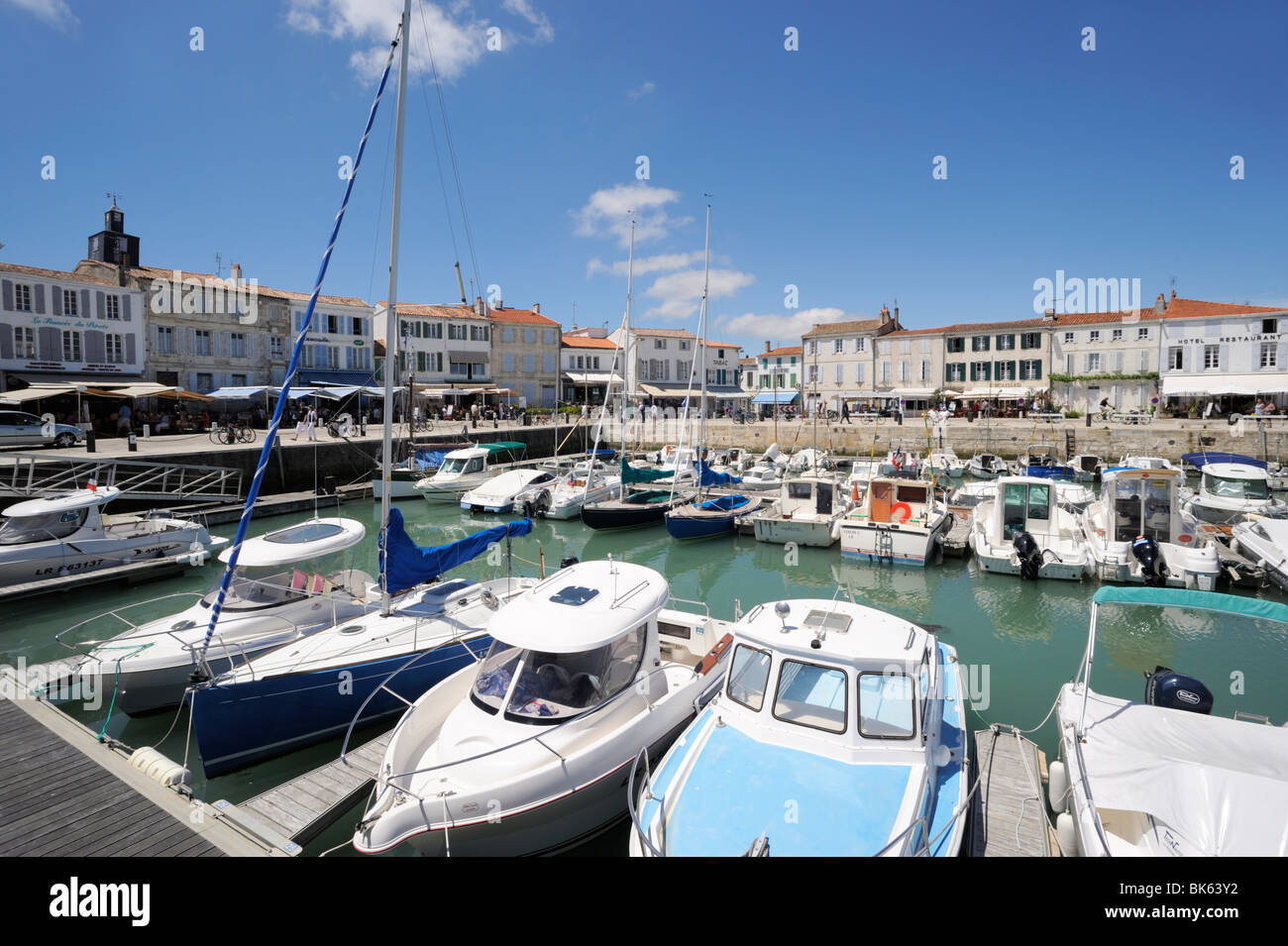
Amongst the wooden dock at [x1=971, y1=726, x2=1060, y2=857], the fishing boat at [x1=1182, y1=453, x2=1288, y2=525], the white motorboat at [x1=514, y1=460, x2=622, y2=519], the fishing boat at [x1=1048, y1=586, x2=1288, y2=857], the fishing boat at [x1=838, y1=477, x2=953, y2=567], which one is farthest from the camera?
the white motorboat at [x1=514, y1=460, x2=622, y2=519]

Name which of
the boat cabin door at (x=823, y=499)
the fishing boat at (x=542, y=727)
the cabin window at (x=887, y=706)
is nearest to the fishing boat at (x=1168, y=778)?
the cabin window at (x=887, y=706)

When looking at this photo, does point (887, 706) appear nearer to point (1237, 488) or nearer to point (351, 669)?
point (351, 669)

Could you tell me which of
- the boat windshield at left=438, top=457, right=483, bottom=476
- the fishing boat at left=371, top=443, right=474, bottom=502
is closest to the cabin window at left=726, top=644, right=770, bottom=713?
the boat windshield at left=438, top=457, right=483, bottom=476

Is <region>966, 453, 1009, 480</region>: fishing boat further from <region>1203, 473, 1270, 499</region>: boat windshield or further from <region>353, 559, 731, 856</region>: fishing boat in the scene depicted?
<region>353, 559, 731, 856</region>: fishing boat

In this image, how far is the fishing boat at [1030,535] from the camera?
17344mm

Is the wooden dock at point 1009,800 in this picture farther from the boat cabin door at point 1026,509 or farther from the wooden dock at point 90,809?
the boat cabin door at point 1026,509

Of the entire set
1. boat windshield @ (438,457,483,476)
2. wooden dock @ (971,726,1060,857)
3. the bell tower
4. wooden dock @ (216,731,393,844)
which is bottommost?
wooden dock @ (971,726,1060,857)

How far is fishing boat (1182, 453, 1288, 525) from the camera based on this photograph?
2138 centimetres

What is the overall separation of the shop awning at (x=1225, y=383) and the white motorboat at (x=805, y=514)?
111ft

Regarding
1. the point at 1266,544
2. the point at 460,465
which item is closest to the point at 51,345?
the point at 460,465

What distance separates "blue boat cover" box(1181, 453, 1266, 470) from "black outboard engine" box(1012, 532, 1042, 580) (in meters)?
11.8
